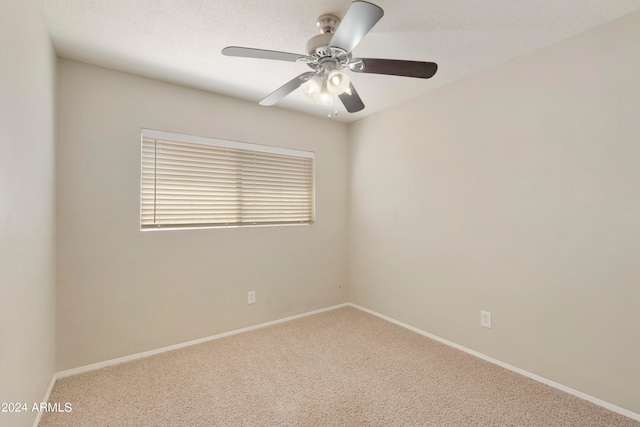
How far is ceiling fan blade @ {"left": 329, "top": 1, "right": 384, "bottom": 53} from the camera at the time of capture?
3.76 ft

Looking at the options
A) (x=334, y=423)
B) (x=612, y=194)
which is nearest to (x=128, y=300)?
(x=334, y=423)

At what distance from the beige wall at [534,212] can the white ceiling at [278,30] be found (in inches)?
10.3

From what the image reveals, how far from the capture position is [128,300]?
7.84ft

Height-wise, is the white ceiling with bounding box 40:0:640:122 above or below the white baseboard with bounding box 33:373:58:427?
above

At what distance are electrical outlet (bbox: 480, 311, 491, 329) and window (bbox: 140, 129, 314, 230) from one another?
198 centimetres

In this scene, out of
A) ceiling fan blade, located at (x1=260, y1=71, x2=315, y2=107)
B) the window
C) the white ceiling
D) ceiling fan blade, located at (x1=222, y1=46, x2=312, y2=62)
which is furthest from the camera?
the window

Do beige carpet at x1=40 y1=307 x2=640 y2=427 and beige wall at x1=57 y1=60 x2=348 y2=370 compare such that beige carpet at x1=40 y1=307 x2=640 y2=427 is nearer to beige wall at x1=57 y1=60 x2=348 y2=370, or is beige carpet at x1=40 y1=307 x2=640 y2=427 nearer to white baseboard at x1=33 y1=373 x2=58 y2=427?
white baseboard at x1=33 y1=373 x2=58 y2=427

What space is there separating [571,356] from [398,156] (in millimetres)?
2119

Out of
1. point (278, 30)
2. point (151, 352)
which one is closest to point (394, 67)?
point (278, 30)

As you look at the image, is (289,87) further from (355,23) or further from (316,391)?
(316,391)

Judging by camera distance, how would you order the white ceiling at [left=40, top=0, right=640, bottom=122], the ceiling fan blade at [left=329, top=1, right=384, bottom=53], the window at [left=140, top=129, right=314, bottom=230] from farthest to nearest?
the window at [left=140, top=129, right=314, bottom=230] < the white ceiling at [left=40, top=0, right=640, bottom=122] < the ceiling fan blade at [left=329, top=1, right=384, bottom=53]

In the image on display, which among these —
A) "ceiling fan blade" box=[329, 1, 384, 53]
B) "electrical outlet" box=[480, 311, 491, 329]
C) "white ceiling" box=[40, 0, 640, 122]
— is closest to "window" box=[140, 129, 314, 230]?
"white ceiling" box=[40, 0, 640, 122]

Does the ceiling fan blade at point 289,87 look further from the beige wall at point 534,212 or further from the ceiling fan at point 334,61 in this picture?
the beige wall at point 534,212

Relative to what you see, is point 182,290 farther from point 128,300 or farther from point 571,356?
point 571,356
